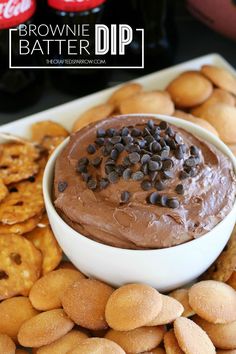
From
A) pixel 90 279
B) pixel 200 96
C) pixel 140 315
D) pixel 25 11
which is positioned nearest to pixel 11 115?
pixel 25 11

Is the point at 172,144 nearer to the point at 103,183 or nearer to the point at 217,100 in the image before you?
the point at 103,183

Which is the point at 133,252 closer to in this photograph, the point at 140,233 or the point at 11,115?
the point at 140,233

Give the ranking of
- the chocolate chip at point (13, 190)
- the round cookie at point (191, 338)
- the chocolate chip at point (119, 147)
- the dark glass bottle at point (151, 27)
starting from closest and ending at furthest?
the round cookie at point (191, 338), the chocolate chip at point (119, 147), the chocolate chip at point (13, 190), the dark glass bottle at point (151, 27)

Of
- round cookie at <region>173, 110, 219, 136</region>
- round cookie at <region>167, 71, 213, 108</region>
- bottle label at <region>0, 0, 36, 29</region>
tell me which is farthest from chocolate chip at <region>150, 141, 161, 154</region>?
bottle label at <region>0, 0, 36, 29</region>

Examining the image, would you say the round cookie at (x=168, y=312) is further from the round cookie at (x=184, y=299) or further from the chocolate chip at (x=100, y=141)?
the chocolate chip at (x=100, y=141)

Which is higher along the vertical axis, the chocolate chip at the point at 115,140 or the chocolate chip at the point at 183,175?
the chocolate chip at the point at 183,175

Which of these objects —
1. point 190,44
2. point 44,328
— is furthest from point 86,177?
point 190,44

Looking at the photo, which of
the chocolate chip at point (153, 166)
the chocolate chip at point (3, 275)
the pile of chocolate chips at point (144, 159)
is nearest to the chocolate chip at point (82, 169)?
the pile of chocolate chips at point (144, 159)

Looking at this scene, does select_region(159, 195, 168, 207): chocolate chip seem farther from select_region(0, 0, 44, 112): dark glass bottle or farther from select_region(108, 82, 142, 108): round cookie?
select_region(0, 0, 44, 112): dark glass bottle
